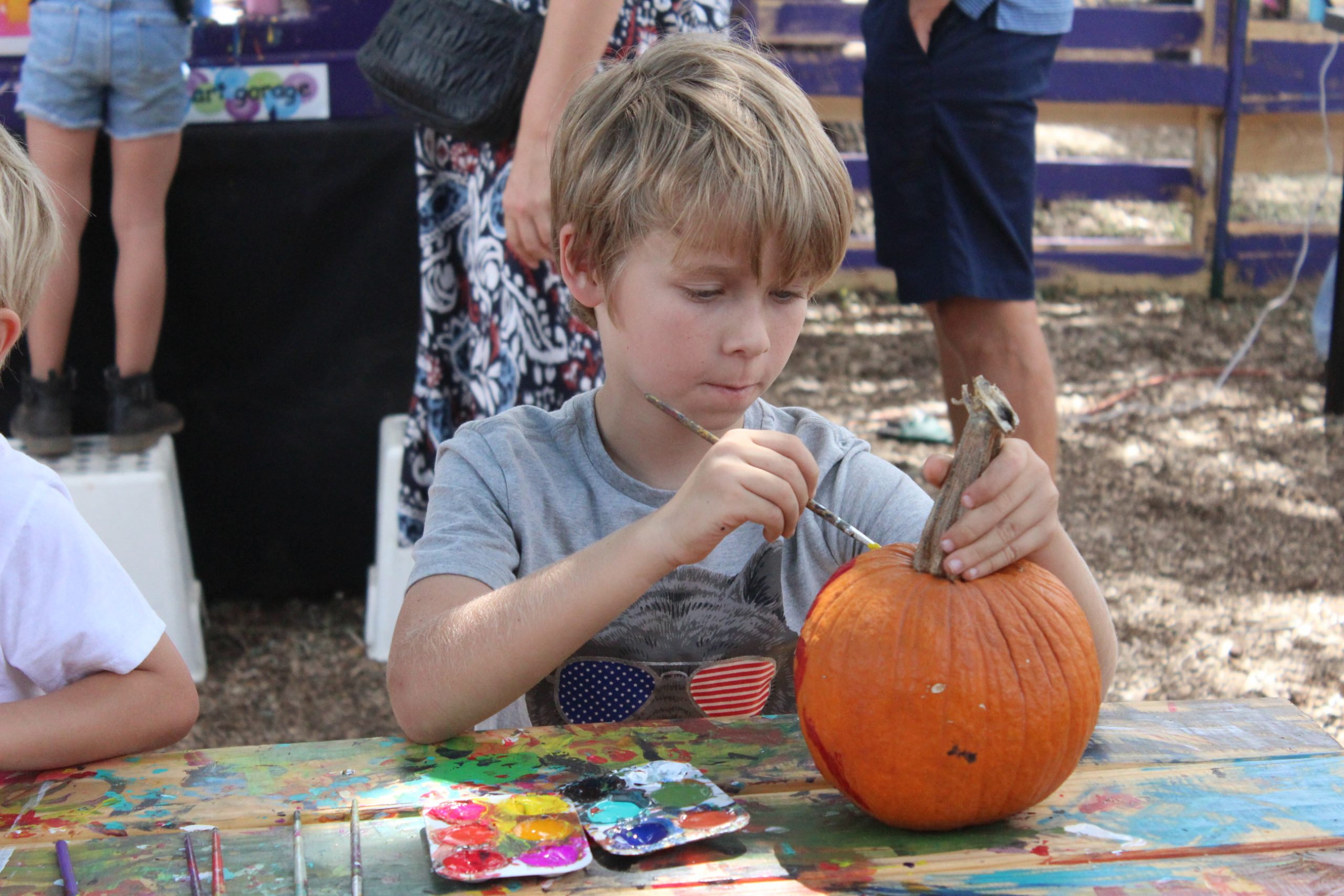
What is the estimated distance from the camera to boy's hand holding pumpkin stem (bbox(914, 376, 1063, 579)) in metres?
0.98

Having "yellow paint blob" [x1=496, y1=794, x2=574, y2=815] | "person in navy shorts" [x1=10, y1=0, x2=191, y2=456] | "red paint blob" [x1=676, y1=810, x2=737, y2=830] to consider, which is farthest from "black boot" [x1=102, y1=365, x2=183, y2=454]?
"red paint blob" [x1=676, y1=810, x2=737, y2=830]

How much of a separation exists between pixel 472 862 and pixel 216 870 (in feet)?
0.61

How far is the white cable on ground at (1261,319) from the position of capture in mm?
4859

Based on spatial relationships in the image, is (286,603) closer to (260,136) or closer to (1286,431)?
(260,136)

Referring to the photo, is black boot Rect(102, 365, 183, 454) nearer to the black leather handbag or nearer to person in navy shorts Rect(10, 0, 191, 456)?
person in navy shorts Rect(10, 0, 191, 456)

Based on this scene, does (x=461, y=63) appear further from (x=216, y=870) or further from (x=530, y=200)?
(x=216, y=870)

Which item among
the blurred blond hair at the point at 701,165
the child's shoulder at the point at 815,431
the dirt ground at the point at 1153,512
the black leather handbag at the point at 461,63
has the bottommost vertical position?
the dirt ground at the point at 1153,512

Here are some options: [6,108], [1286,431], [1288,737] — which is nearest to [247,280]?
[6,108]

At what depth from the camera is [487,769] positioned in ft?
3.70

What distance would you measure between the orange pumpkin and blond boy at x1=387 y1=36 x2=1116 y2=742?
0.21 feet

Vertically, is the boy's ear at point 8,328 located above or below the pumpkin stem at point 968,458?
above

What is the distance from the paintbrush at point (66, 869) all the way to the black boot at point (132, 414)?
2.11 metres

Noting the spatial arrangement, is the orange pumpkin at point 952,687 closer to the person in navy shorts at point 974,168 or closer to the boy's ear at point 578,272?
the boy's ear at point 578,272

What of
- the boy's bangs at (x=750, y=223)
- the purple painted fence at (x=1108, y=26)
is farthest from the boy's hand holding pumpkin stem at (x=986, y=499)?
the purple painted fence at (x=1108, y=26)
